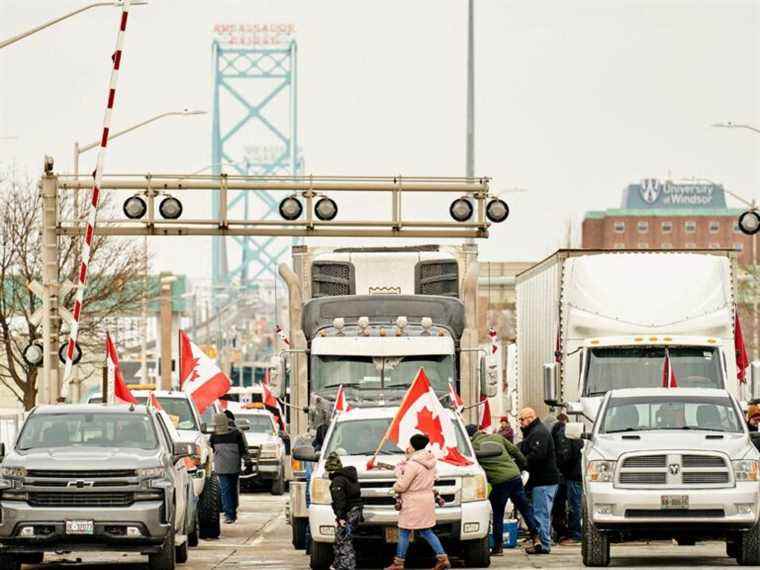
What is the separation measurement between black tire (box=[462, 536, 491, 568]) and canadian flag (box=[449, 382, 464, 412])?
152 inches

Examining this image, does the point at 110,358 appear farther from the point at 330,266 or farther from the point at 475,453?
the point at 475,453

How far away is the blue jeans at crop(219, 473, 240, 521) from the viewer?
103 ft

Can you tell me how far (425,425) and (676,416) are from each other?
281cm

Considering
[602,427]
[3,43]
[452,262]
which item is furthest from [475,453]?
[3,43]

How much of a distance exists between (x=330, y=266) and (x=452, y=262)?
5.86ft

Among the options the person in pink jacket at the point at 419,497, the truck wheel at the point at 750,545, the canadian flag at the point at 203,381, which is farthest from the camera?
the canadian flag at the point at 203,381

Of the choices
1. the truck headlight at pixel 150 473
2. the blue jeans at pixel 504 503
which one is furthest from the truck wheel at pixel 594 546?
the truck headlight at pixel 150 473

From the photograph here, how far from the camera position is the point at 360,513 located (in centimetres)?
2158

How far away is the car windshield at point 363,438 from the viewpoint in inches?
904

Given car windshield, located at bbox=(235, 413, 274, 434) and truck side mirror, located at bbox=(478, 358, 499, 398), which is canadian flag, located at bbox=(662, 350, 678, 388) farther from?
car windshield, located at bbox=(235, 413, 274, 434)

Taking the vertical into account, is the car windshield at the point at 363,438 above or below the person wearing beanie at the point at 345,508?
above

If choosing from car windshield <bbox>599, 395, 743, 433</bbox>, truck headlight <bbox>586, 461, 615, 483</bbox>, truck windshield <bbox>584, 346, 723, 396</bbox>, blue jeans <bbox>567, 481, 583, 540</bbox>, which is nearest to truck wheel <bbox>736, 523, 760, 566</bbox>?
car windshield <bbox>599, 395, 743, 433</bbox>

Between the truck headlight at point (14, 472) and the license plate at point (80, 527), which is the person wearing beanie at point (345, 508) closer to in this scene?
the license plate at point (80, 527)

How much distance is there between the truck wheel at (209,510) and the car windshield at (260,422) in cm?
1498
